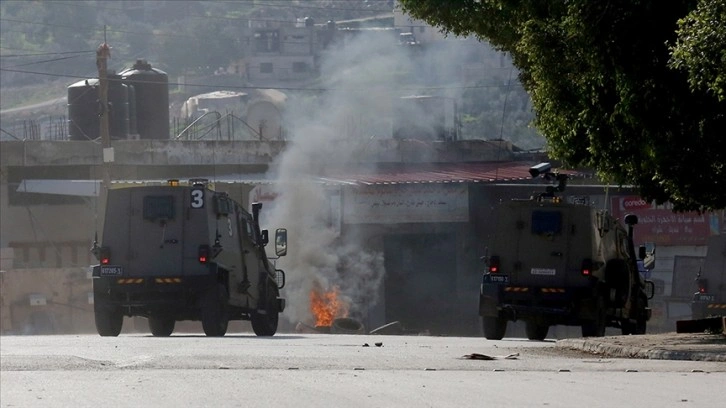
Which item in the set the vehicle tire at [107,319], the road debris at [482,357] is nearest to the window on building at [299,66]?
the vehicle tire at [107,319]

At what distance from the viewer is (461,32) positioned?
71.8 feet

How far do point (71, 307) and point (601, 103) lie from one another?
24926 millimetres

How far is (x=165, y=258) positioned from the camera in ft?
75.2

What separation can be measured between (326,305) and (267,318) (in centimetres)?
1639

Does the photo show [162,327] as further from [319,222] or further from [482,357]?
[319,222]

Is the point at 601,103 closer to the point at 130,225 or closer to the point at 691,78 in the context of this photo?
the point at 691,78

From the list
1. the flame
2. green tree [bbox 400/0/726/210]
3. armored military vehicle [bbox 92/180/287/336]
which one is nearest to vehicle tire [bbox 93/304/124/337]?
armored military vehicle [bbox 92/180/287/336]

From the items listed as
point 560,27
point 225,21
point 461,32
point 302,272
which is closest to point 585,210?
point 461,32

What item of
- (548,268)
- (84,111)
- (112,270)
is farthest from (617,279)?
(84,111)

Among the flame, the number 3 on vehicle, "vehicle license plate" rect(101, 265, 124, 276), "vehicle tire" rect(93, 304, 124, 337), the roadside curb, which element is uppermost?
the number 3 on vehicle

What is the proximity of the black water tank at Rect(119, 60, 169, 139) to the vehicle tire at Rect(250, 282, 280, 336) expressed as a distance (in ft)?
108

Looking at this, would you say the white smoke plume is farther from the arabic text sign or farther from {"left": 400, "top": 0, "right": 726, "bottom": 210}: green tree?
{"left": 400, "top": 0, "right": 726, "bottom": 210}: green tree

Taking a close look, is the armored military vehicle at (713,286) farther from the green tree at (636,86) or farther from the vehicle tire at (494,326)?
the green tree at (636,86)

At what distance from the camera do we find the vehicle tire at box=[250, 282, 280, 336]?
83.1 feet
